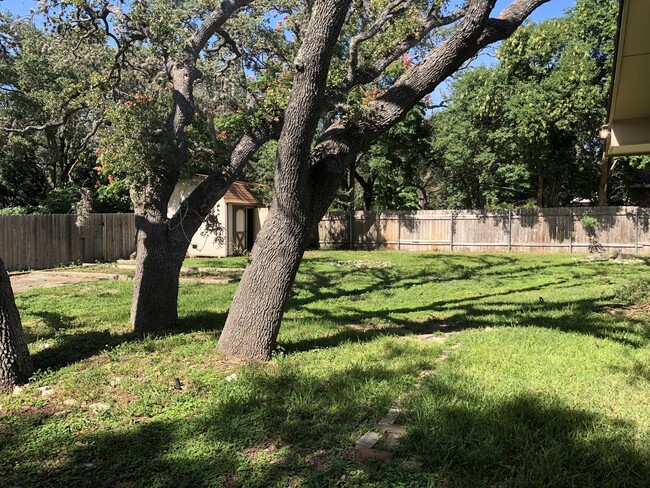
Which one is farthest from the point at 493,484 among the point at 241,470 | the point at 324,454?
the point at 241,470

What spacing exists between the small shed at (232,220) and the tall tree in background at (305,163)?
1336 centimetres

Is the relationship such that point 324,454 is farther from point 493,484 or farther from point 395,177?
point 395,177

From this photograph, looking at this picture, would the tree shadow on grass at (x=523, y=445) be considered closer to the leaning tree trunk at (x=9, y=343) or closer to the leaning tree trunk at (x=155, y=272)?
the leaning tree trunk at (x=9, y=343)

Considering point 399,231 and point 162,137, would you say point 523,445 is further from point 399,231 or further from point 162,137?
point 399,231

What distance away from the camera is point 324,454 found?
10.1ft

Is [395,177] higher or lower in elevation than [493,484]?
higher

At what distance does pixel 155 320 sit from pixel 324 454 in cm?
386

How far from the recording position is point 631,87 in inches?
252

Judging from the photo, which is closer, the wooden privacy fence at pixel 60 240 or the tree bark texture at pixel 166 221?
the tree bark texture at pixel 166 221

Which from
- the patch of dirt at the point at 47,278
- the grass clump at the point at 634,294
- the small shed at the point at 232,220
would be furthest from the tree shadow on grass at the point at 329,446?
the small shed at the point at 232,220

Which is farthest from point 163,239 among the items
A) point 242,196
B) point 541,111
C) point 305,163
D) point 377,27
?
point 541,111

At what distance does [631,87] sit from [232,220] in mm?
15713

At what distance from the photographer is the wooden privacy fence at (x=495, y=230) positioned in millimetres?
18359

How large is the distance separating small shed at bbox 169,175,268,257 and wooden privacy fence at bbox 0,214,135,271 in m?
2.07
